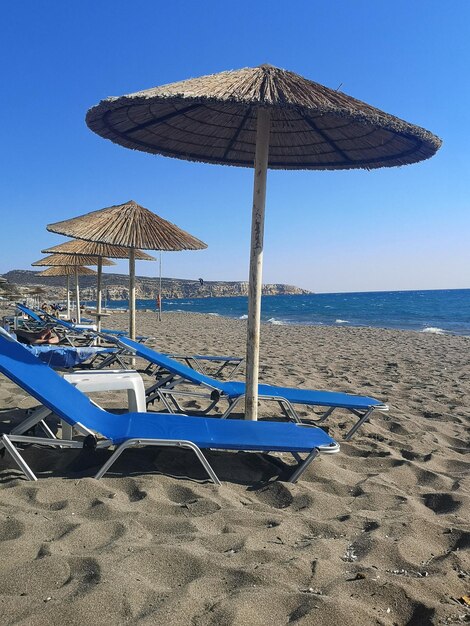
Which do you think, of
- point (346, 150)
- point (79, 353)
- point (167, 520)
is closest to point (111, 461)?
point (167, 520)

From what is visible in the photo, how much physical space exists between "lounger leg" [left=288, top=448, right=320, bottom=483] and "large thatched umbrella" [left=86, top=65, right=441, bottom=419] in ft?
2.55

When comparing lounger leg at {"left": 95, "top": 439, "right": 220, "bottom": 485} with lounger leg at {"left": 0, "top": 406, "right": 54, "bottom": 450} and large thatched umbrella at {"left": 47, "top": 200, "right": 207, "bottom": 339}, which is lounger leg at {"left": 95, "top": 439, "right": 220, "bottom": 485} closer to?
lounger leg at {"left": 0, "top": 406, "right": 54, "bottom": 450}

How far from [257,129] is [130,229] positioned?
364 centimetres

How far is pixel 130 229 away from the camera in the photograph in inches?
269

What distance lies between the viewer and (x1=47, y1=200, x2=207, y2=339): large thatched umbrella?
6551 millimetres

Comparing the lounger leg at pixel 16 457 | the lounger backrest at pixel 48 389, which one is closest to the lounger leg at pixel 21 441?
the lounger leg at pixel 16 457

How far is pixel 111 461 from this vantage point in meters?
2.81

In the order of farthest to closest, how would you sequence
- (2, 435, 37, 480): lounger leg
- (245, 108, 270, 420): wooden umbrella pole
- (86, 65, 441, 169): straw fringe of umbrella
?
(245, 108, 270, 420): wooden umbrella pole
(86, 65, 441, 169): straw fringe of umbrella
(2, 435, 37, 480): lounger leg

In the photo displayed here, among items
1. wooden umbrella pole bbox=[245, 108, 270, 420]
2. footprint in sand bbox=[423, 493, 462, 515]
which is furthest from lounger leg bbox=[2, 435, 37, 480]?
footprint in sand bbox=[423, 493, 462, 515]

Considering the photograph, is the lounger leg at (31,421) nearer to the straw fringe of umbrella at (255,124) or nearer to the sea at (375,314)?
the straw fringe of umbrella at (255,124)

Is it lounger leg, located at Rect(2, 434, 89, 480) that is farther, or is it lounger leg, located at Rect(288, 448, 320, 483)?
lounger leg, located at Rect(288, 448, 320, 483)

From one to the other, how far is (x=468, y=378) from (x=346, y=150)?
15.8ft

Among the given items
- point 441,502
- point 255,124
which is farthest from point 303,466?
point 255,124

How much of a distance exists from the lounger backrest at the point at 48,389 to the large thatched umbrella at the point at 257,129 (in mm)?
1141
